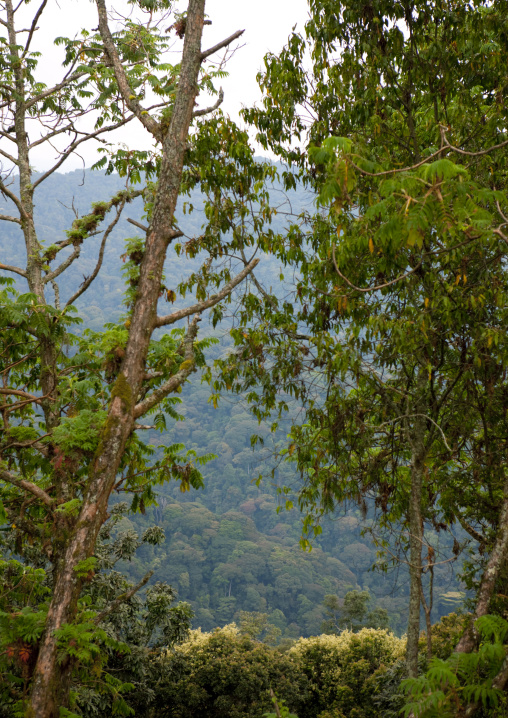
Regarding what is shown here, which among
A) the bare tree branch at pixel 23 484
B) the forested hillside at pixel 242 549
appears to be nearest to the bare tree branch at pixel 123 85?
the bare tree branch at pixel 23 484

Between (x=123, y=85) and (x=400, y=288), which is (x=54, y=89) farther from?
(x=400, y=288)

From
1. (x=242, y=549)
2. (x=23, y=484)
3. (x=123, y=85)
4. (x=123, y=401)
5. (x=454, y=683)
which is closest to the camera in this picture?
(x=454, y=683)

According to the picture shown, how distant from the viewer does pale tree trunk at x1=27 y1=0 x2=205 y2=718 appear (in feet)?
11.0

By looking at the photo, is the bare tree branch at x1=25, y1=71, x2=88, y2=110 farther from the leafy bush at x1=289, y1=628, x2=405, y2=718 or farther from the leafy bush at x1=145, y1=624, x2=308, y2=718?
the leafy bush at x1=289, y1=628, x2=405, y2=718

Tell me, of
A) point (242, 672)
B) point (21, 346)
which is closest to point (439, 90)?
point (21, 346)

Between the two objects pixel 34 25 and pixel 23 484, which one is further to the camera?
pixel 34 25

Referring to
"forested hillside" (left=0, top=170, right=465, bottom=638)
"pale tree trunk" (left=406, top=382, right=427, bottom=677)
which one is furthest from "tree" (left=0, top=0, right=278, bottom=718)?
"forested hillside" (left=0, top=170, right=465, bottom=638)

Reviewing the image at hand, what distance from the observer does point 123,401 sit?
386 centimetres

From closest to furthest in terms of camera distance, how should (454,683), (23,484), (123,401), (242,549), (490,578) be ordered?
(454,683)
(490,578)
(123,401)
(23,484)
(242,549)

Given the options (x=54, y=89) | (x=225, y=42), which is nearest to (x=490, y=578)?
(x=225, y=42)

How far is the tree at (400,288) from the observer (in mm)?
4273

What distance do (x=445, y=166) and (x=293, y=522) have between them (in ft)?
210

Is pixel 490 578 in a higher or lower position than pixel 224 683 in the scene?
higher

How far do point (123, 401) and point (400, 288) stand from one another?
255cm
